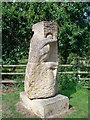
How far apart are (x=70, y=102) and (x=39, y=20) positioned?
4.74 metres

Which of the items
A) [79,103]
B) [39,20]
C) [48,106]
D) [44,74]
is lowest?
[79,103]

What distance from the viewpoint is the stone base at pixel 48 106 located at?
484 cm

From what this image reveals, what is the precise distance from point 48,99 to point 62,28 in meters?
4.77

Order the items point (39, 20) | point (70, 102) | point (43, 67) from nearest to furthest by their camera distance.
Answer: point (43, 67)
point (70, 102)
point (39, 20)

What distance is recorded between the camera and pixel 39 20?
31.4 ft

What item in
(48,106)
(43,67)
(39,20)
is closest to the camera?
(48,106)

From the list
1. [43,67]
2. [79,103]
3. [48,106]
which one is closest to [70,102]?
[79,103]

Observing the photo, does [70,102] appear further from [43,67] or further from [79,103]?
[43,67]

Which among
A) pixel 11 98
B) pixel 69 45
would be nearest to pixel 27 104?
pixel 11 98

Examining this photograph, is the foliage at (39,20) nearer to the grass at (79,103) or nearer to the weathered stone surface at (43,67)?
the grass at (79,103)

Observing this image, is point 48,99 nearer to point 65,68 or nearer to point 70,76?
point 70,76

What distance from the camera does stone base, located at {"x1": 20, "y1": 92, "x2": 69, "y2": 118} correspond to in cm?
484

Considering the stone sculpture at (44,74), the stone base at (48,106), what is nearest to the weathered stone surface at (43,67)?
the stone sculpture at (44,74)

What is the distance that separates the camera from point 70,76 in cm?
886
